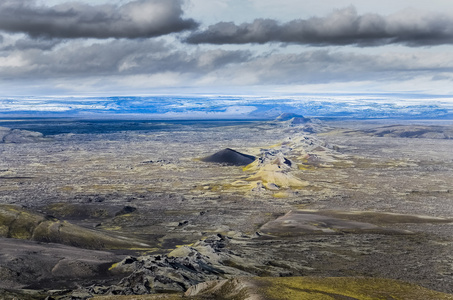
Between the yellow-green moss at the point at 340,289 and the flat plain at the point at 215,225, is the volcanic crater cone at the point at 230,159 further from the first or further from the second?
the yellow-green moss at the point at 340,289

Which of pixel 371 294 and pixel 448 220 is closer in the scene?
pixel 371 294

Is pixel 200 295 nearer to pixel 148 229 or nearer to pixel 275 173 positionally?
pixel 148 229

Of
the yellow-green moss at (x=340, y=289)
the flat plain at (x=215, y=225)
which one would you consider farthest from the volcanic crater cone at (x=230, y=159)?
the yellow-green moss at (x=340, y=289)

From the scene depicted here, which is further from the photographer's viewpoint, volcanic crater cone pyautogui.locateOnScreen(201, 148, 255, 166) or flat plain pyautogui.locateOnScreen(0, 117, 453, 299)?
volcanic crater cone pyautogui.locateOnScreen(201, 148, 255, 166)

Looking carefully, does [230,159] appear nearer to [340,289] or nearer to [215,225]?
[215,225]

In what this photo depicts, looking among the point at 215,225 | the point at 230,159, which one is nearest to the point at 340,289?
the point at 215,225

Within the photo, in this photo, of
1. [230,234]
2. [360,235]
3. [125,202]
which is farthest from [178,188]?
[360,235]

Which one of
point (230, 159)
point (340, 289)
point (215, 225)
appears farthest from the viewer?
point (230, 159)

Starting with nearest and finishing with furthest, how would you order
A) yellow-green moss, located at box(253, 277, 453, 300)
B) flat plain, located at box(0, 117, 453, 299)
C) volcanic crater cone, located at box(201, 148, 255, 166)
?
1. yellow-green moss, located at box(253, 277, 453, 300)
2. flat plain, located at box(0, 117, 453, 299)
3. volcanic crater cone, located at box(201, 148, 255, 166)

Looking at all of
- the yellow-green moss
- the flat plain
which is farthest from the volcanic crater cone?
the yellow-green moss

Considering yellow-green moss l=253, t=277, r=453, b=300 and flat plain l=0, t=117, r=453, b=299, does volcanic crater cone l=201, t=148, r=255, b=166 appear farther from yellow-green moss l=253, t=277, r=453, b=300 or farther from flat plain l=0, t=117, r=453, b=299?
yellow-green moss l=253, t=277, r=453, b=300

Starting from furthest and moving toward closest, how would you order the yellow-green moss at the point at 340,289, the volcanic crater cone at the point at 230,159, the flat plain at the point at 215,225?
the volcanic crater cone at the point at 230,159
the flat plain at the point at 215,225
the yellow-green moss at the point at 340,289
